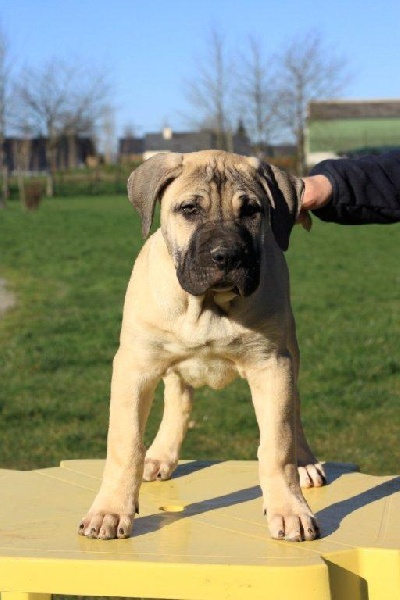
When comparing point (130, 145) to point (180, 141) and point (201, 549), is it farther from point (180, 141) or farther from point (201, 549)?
point (201, 549)

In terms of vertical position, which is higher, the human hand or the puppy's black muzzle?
the human hand

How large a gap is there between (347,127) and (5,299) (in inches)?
2078

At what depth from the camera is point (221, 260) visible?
3256mm

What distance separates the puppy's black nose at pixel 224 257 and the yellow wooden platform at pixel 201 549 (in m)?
0.86

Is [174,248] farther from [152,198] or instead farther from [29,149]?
[29,149]

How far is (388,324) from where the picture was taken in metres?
11.5

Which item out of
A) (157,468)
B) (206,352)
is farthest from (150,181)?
(157,468)

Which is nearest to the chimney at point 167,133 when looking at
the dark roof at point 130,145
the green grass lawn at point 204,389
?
the dark roof at point 130,145

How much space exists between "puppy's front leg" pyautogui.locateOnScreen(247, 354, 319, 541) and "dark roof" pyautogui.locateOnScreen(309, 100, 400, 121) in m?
60.3

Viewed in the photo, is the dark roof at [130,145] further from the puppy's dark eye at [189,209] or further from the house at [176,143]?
the puppy's dark eye at [189,209]

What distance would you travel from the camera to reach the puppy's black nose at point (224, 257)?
10.6 feet

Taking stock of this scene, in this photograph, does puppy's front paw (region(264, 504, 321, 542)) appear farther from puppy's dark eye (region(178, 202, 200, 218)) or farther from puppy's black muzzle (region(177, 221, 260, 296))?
puppy's dark eye (region(178, 202, 200, 218))

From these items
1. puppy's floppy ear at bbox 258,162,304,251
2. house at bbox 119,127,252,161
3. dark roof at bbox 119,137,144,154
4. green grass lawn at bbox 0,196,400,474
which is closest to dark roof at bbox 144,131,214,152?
house at bbox 119,127,252,161

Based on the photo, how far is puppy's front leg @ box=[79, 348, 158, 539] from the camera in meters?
3.48
